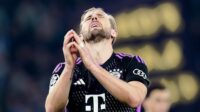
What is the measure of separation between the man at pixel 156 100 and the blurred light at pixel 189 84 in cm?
100

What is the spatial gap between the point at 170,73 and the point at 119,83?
12.3 ft

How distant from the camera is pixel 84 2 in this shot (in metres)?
8.43

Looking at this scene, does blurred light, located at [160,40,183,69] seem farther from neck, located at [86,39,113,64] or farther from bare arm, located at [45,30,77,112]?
bare arm, located at [45,30,77,112]

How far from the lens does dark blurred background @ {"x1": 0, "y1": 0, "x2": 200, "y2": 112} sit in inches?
304

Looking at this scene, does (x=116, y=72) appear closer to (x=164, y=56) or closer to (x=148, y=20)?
(x=164, y=56)

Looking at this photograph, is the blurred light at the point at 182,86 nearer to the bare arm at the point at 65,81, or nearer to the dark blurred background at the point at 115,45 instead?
the dark blurred background at the point at 115,45

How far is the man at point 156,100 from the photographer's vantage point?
633 cm

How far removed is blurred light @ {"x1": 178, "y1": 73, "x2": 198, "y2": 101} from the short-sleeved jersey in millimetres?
3288

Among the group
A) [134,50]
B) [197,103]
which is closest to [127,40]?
[134,50]

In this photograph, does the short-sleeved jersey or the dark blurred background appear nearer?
the short-sleeved jersey

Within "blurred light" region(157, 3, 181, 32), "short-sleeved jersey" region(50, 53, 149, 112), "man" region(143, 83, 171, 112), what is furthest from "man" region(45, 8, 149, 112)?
"blurred light" region(157, 3, 181, 32)

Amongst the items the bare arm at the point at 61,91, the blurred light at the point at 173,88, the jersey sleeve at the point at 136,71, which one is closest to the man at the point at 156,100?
the blurred light at the point at 173,88

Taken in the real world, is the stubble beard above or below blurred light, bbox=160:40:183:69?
above

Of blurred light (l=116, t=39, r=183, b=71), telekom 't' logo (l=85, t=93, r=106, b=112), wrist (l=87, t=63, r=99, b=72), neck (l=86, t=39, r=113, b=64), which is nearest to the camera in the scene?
wrist (l=87, t=63, r=99, b=72)
